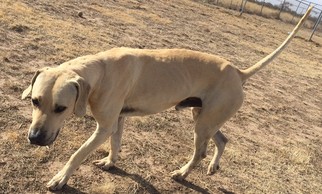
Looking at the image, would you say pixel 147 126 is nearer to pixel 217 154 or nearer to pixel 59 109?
pixel 217 154

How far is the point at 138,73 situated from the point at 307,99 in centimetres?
680

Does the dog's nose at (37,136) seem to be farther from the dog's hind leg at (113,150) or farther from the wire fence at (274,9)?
the wire fence at (274,9)

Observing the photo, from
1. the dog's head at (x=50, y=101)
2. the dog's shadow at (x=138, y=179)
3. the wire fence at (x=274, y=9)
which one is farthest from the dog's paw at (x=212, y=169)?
the wire fence at (x=274, y=9)

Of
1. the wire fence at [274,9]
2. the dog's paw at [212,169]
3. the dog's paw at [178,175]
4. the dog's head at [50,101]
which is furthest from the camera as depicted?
the wire fence at [274,9]

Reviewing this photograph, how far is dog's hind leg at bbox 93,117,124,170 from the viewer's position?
4.42m

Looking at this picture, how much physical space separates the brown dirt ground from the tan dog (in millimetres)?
307

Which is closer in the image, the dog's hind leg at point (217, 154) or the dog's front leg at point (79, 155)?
the dog's front leg at point (79, 155)

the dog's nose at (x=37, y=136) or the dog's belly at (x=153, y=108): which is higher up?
the dog's nose at (x=37, y=136)

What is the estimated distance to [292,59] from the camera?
1445 centimetres

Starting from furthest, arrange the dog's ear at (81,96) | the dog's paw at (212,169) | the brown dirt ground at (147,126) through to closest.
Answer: the dog's paw at (212,169), the brown dirt ground at (147,126), the dog's ear at (81,96)

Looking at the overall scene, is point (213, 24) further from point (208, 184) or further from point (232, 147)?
point (208, 184)

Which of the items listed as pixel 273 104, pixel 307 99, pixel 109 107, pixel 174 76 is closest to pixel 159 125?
pixel 174 76

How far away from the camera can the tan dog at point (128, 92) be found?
3213 millimetres

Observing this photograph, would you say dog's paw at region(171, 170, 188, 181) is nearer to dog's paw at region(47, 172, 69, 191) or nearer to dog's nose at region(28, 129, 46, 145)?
dog's paw at region(47, 172, 69, 191)
